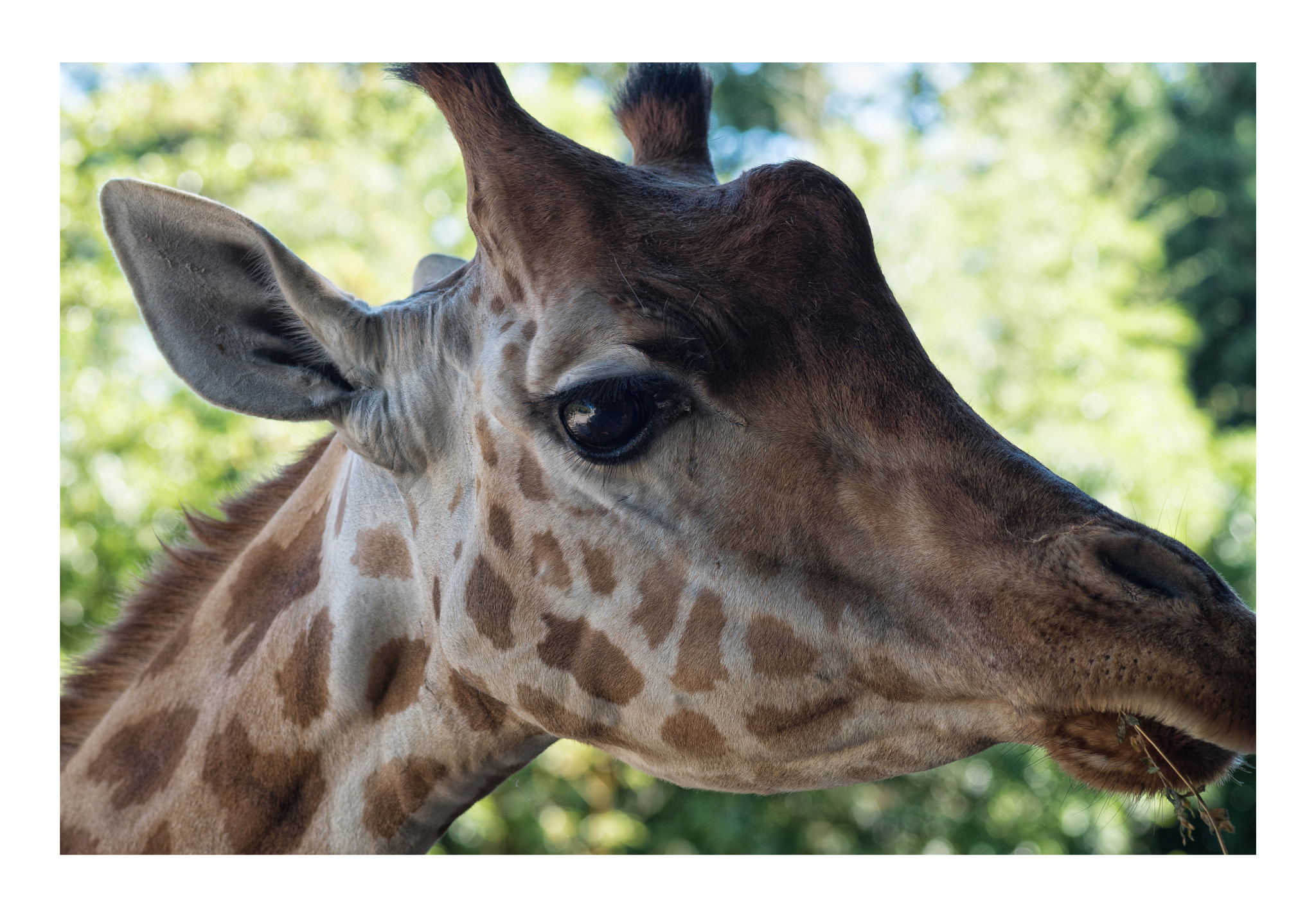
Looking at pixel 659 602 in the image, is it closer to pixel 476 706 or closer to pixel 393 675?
pixel 476 706

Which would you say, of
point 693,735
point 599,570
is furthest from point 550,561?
point 693,735

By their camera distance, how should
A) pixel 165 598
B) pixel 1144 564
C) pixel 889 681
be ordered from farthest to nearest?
pixel 165 598 < pixel 889 681 < pixel 1144 564

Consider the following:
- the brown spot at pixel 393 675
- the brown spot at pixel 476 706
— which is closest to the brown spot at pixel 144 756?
the brown spot at pixel 393 675

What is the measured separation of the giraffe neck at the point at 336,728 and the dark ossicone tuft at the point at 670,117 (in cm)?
81

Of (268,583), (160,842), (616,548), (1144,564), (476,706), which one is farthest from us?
(268,583)

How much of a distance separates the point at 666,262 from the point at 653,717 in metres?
0.67

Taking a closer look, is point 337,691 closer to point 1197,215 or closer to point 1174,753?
point 1174,753

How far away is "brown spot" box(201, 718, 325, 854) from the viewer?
1.66 m

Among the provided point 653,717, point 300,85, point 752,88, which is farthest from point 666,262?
point 752,88

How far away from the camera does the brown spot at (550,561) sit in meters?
1.48

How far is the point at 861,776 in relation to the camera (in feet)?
4.70

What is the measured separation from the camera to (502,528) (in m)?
1.52

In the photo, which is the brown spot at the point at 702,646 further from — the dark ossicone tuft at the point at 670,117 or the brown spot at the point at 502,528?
the dark ossicone tuft at the point at 670,117

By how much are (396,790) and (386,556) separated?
0.39m
